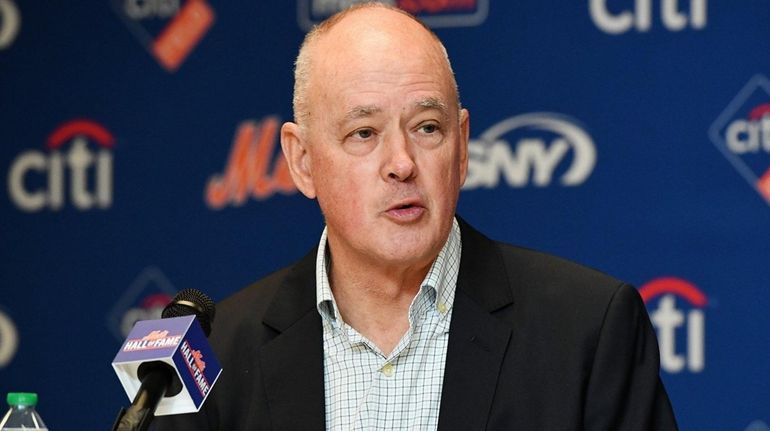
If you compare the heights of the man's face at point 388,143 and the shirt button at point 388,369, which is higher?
the man's face at point 388,143

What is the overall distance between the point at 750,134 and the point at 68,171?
198 centimetres

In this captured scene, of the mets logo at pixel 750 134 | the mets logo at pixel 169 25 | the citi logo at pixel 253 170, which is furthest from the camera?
the mets logo at pixel 169 25

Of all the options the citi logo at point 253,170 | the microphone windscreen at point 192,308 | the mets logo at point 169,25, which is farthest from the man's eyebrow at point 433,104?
the mets logo at point 169,25

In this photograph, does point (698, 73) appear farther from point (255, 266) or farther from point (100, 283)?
point (100, 283)

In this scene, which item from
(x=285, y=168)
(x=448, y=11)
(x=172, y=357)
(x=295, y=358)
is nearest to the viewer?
(x=172, y=357)

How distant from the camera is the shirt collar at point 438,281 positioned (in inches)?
99.0

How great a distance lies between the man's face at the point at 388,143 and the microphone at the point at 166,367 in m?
0.58

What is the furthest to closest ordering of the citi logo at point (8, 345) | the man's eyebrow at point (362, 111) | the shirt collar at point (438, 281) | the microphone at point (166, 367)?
1. the citi logo at point (8, 345)
2. the shirt collar at point (438, 281)
3. the man's eyebrow at point (362, 111)
4. the microphone at point (166, 367)

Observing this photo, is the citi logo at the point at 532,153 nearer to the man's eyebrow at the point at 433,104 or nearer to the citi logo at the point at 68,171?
the citi logo at the point at 68,171

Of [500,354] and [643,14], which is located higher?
[643,14]

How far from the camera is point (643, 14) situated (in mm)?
3623

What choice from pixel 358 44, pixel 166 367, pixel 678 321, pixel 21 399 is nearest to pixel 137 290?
pixel 678 321

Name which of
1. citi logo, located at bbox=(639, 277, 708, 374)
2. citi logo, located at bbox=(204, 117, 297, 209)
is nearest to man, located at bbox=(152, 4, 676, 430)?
citi logo, located at bbox=(639, 277, 708, 374)

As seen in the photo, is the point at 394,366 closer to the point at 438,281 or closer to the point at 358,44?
the point at 438,281
